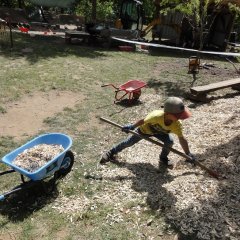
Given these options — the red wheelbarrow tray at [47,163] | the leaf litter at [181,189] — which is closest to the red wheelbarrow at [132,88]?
the leaf litter at [181,189]

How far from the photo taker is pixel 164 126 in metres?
5.86

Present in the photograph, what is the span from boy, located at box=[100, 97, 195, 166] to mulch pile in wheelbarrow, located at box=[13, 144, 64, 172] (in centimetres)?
117

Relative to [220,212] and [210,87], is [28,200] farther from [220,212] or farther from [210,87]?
[210,87]

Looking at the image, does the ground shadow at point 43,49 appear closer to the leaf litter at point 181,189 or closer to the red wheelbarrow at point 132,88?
the red wheelbarrow at point 132,88

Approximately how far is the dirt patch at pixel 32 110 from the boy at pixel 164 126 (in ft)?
8.16

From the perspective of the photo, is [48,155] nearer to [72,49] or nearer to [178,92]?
[178,92]

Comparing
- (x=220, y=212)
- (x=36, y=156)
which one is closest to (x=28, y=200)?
(x=36, y=156)

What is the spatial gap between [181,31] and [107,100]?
12.6 m

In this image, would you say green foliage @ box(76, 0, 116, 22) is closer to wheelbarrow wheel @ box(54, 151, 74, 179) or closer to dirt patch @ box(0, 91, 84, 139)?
dirt patch @ box(0, 91, 84, 139)

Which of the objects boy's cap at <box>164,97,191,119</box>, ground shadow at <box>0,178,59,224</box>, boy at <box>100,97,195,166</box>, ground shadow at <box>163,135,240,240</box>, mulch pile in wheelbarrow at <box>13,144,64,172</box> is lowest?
ground shadow at <box>0,178,59,224</box>

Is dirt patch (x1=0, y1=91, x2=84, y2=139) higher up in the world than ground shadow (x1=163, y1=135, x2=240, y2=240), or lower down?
lower down

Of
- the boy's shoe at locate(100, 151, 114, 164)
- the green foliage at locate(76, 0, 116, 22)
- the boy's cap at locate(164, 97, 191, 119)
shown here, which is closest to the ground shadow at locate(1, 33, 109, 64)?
the boy's shoe at locate(100, 151, 114, 164)

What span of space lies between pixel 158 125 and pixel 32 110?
4434mm

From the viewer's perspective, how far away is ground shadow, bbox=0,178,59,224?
5.07 m
